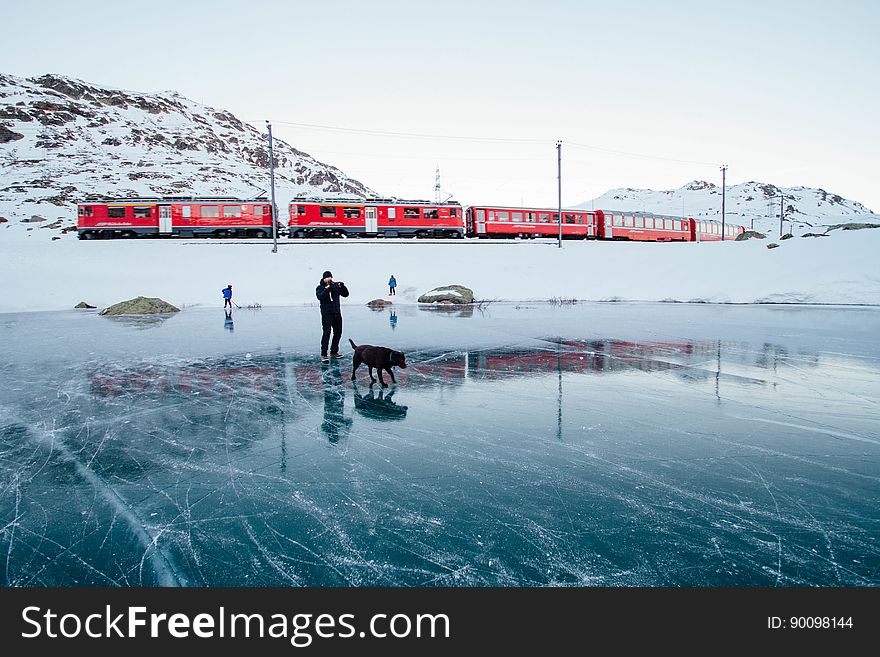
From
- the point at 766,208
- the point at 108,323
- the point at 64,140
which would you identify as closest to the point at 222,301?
the point at 108,323

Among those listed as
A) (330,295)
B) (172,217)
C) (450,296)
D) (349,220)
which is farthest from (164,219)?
(330,295)

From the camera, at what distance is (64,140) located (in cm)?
9919

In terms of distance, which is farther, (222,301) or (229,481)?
(222,301)

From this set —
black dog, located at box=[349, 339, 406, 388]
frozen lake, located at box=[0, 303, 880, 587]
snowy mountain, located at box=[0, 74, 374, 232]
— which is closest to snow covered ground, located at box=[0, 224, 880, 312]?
frozen lake, located at box=[0, 303, 880, 587]

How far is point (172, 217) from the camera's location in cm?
3491

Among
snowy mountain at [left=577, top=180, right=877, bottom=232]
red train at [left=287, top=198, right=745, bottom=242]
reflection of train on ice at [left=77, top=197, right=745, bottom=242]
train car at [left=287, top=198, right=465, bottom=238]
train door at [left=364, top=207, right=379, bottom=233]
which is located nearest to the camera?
reflection of train on ice at [left=77, top=197, right=745, bottom=242]

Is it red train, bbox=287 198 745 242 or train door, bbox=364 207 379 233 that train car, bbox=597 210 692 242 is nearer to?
red train, bbox=287 198 745 242

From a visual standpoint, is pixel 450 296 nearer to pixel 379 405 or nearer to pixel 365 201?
pixel 365 201

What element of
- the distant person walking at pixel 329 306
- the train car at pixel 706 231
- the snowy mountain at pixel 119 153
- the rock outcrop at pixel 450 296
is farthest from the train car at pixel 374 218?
the distant person walking at pixel 329 306

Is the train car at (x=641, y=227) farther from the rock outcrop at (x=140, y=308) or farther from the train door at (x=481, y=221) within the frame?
the rock outcrop at (x=140, y=308)

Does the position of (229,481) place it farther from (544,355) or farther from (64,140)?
(64,140)

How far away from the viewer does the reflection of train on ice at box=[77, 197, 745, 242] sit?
34562mm

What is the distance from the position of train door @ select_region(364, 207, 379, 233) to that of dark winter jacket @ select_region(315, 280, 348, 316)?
2894cm

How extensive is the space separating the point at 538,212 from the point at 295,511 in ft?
129
